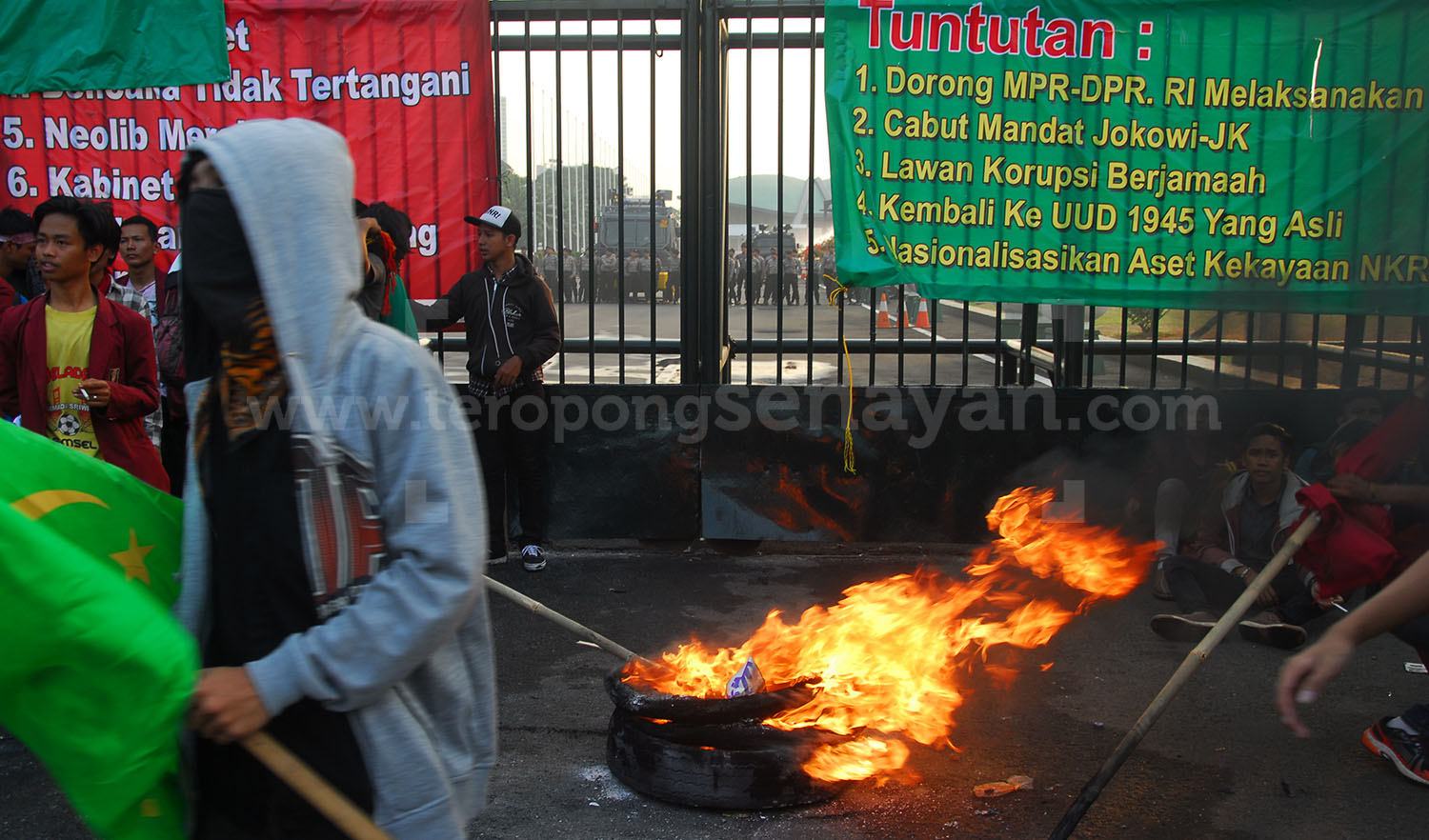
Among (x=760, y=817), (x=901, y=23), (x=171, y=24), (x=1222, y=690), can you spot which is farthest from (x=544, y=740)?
(x=171, y=24)

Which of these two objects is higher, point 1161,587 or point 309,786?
point 309,786

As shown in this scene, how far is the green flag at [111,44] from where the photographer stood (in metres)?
6.68


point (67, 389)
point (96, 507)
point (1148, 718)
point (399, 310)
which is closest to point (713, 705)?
point (1148, 718)

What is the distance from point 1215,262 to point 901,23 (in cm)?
219

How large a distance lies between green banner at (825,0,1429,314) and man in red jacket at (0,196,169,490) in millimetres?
3624

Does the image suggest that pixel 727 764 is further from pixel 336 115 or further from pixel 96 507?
Answer: pixel 336 115

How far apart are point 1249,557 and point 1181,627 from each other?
0.77m

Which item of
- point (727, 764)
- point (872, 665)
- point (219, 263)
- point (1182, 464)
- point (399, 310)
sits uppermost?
point (219, 263)

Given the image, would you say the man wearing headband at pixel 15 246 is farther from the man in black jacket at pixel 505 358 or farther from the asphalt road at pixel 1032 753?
the asphalt road at pixel 1032 753

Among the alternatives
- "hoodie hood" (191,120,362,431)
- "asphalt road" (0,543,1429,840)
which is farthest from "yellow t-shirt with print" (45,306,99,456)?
"hoodie hood" (191,120,362,431)

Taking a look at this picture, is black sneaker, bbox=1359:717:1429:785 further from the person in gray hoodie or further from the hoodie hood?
the hoodie hood

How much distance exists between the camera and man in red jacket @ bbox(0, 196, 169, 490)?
15.3 feet

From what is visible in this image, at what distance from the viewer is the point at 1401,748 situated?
4.22 metres

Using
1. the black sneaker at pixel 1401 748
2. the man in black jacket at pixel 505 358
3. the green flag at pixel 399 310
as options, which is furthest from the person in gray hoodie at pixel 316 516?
the man in black jacket at pixel 505 358
